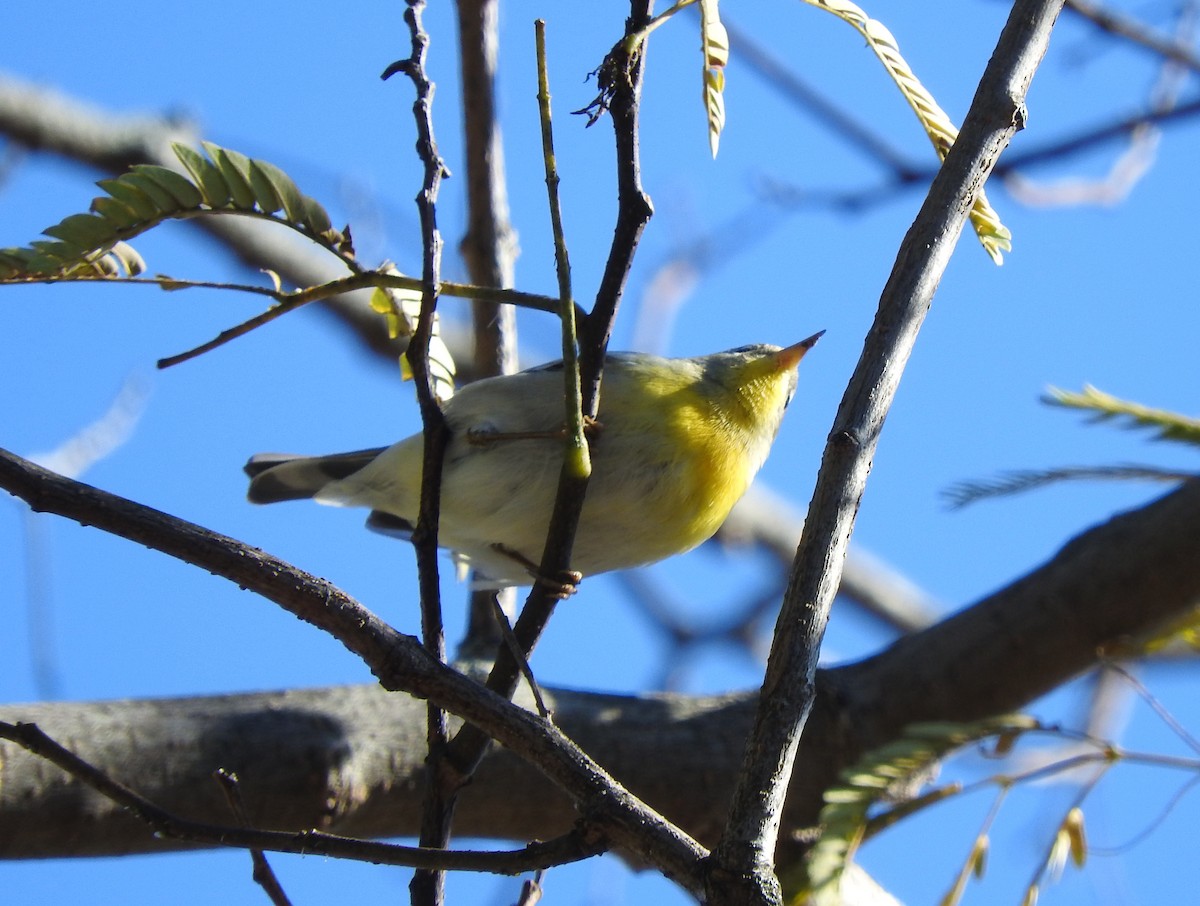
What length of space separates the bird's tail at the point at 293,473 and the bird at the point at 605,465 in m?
0.46

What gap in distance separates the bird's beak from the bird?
0.58 ft

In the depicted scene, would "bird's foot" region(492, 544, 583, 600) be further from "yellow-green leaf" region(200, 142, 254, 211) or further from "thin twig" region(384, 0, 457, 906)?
"yellow-green leaf" region(200, 142, 254, 211)

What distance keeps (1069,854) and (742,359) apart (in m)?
1.79

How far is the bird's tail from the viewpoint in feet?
11.5

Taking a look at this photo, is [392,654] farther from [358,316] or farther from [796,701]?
[358,316]

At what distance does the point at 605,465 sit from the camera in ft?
8.29

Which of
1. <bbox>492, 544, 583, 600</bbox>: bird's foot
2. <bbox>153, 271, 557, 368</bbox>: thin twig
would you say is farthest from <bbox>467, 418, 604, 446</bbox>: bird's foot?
<bbox>153, 271, 557, 368</bbox>: thin twig

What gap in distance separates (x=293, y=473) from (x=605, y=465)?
136cm

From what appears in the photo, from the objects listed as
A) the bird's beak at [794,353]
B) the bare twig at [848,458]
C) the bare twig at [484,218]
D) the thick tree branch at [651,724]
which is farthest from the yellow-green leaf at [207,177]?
the bird's beak at [794,353]

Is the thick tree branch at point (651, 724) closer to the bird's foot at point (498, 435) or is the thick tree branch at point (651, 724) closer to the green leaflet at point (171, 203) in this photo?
the bird's foot at point (498, 435)

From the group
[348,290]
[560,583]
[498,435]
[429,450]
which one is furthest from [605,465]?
[348,290]

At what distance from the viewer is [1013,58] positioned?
4.67ft

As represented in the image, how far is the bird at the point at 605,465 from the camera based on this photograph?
259cm

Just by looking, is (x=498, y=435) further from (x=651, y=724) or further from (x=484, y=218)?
(x=484, y=218)
